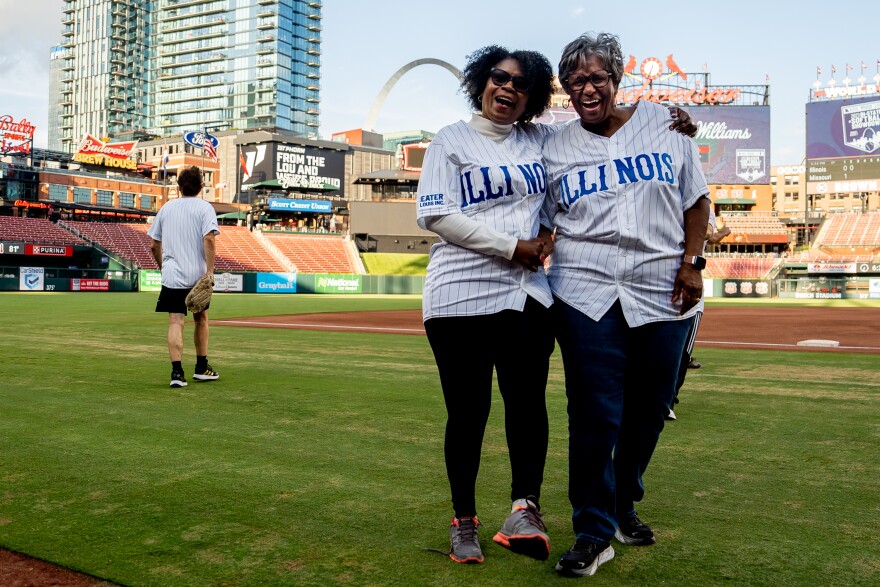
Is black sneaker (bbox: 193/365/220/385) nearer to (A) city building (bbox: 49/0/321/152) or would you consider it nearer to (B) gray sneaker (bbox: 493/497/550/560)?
(B) gray sneaker (bbox: 493/497/550/560)

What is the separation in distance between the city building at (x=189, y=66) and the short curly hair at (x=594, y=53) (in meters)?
126

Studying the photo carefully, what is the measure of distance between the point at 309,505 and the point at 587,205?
1.74 m

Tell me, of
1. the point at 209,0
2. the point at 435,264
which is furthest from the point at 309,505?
the point at 209,0

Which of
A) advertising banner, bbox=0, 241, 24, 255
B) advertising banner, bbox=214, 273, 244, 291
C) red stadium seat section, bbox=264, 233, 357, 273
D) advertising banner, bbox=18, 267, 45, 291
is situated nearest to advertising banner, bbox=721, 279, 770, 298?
red stadium seat section, bbox=264, 233, 357, 273

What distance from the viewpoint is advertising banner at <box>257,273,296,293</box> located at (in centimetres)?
4738

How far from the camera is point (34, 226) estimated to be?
5097cm

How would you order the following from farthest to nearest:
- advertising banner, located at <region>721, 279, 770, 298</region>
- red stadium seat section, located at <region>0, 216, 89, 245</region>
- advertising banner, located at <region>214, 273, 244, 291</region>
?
advertising banner, located at <region>721, 279, 770, 298</region> → red stadium seat section, located at <region>0, 216, 89, 245</region> → advertising banner, located at <region>214, 273, 244, 291</region>

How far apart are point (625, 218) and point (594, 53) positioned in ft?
2.16

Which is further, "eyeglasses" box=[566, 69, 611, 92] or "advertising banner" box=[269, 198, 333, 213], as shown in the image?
"advertising banner" box=[269, 198, 333, 213]

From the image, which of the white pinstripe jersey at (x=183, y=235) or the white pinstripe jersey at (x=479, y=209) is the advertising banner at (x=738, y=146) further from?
the white pinstripe jersey at (x=479, y=209)

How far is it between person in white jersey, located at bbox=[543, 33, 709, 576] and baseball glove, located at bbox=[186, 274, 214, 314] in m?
4.74

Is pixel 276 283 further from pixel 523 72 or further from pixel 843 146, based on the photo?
pixel 523 72

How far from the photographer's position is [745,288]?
4791 centimetres

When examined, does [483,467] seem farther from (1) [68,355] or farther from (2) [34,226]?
(2) [34,226]
